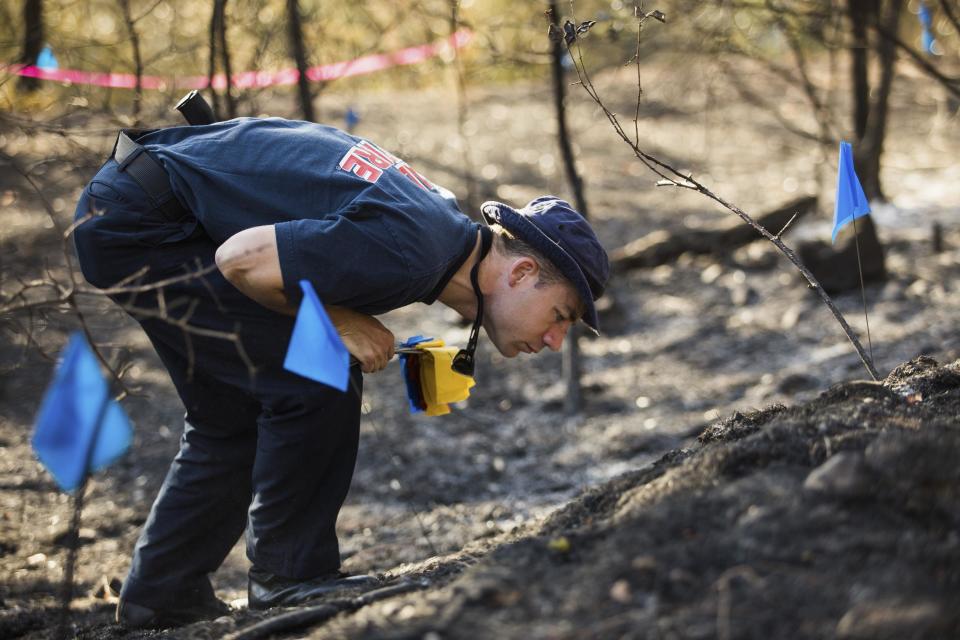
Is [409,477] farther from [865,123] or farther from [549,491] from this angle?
[865,123]

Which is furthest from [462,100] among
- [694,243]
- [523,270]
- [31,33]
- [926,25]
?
[523,270]

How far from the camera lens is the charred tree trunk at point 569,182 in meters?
4.17

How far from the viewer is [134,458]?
165 inches

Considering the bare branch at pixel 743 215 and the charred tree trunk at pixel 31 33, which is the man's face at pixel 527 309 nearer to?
the bare branch at pixel 743 215

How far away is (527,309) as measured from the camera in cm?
260

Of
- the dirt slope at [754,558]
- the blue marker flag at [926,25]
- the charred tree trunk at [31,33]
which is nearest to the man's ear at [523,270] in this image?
the dirt slope at [754,558]

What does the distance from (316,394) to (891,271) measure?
362 cm

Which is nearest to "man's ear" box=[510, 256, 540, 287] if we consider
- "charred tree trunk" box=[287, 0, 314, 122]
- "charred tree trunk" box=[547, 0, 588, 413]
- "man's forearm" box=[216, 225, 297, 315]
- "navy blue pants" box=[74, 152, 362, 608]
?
"navy blue pants" box=[74, 152, 362, 608]

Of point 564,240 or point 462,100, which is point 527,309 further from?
point 462,100

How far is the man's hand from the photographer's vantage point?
2.40m

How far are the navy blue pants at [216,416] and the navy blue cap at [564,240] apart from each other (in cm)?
56

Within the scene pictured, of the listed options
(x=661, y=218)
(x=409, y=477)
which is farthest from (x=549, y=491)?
(x=661, y=218)

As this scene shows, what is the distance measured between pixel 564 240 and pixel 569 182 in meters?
1.77

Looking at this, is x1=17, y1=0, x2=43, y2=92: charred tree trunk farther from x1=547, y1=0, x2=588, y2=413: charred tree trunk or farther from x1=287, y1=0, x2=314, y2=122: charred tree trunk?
x1=547, y1=0, x2=588, y2=413: charred tree trunk
